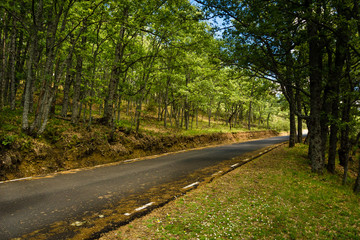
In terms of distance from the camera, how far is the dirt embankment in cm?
791

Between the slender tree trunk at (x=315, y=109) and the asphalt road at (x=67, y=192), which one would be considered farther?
the slender tree trunk at (x=315, y=109)

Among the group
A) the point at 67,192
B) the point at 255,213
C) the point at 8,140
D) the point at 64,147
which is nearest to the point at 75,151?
the point at 64,147

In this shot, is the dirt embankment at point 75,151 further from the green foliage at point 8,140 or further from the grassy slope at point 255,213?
the grassy slope at point 255,213

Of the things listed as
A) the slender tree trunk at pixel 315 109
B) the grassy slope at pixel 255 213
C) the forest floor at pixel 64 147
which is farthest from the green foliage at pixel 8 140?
the slender tree trunk at pixel 315 109

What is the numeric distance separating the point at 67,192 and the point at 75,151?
4.46m

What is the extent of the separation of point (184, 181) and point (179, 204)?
2346 millimetres

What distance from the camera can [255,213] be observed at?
5.33m

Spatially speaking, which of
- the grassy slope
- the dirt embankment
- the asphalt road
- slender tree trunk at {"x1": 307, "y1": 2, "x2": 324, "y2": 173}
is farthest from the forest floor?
slender tree trunk at {"x1": 307, "y1": 2, "x2": 324, "y2": 173}

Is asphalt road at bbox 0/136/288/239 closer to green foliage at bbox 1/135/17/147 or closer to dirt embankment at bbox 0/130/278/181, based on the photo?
dirt embankment at bbox 0/130/278/181

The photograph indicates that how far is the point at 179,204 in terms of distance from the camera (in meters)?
5.70

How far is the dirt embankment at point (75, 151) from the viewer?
26.0 feet

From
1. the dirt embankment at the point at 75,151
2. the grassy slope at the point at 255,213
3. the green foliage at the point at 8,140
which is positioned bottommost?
the grassy slope at the point at 255,213

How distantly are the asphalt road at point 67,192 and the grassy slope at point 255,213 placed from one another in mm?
1752

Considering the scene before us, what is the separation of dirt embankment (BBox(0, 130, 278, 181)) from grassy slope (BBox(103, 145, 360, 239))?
6343 millimetres
